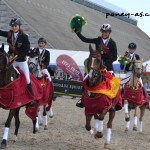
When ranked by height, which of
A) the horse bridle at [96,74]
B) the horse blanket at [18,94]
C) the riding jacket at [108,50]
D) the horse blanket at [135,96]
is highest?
the riding jacket at [108,50]

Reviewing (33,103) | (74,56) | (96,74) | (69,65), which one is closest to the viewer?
(96,74)

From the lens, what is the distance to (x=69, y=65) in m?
25.9

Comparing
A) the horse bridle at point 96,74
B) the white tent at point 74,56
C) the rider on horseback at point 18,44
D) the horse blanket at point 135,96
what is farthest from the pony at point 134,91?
the white tent at point 74,56

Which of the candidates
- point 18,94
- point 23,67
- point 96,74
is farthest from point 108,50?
point 18,94

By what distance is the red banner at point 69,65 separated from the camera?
25.9m

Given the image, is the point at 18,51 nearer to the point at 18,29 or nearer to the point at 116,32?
the point at 18,29

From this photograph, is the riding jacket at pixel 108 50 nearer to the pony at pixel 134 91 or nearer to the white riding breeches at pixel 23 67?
the white riding breeches at pixel 23 67

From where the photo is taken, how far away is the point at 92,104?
10078mm

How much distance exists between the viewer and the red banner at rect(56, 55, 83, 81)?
25.9 m

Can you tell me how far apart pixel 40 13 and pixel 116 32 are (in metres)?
27.4

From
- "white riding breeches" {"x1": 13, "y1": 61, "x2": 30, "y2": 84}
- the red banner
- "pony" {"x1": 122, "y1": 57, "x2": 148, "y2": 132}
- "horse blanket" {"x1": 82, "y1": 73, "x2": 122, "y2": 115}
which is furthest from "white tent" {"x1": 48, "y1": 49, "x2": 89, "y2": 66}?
"horse blanket" {"x1": 82, "y1": 73, "x2": 122, "y2": 115}

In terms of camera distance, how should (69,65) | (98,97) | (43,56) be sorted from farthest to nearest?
(69,65) → (43,56) → (98,97)

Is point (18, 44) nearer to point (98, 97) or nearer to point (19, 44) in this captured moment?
point (19, 44)

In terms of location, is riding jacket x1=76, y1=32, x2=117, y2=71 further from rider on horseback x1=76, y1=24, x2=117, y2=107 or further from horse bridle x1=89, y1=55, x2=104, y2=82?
horse bridle x1=89, y1=55, x2=104, y2=82
